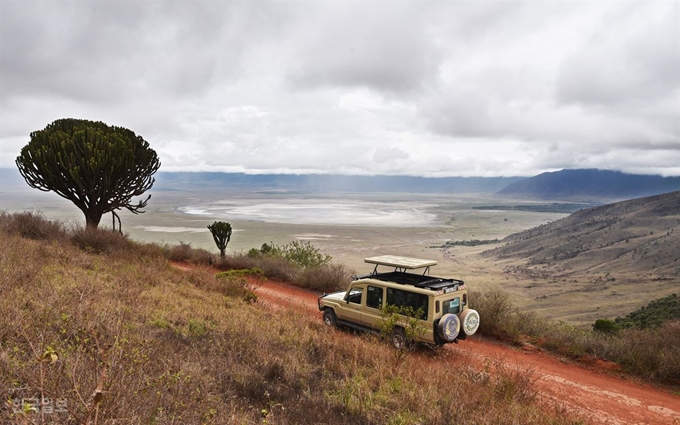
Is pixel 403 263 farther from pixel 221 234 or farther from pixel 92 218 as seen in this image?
pixel 221 234

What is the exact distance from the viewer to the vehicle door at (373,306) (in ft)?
35.5

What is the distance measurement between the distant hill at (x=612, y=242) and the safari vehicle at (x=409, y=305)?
58403 millimetres

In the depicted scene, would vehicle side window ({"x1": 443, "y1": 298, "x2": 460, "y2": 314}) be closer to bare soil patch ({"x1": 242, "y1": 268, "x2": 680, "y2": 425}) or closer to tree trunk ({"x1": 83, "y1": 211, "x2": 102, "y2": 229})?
bare soil patch ({"x1": 242, "y1": 268, "x2": 680, "y2": 425})

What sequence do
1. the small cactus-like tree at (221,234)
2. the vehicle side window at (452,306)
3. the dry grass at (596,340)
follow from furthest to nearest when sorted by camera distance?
the small cactus-like tree at (221,234)
the vehicle side window at (452,306)
the dry grass at (596,340)

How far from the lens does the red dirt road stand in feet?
25.5

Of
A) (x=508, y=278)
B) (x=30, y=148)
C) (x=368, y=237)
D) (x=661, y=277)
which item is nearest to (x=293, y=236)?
(x=368, y=237)

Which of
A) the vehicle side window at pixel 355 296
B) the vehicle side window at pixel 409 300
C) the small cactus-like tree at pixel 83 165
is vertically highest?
the small cactus-like tree at pixel 83 165

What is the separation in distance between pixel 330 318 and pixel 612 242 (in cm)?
8842

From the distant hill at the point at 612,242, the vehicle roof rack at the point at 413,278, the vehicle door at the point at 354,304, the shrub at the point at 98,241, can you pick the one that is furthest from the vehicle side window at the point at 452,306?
the distant hill at the point at 612,242

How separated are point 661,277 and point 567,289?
513 inches

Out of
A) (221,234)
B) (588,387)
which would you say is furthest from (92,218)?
(588,387)

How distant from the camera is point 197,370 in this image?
5699mm

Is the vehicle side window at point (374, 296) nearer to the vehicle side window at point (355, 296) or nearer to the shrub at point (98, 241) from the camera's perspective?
the vehicle side window at point (355, 296)

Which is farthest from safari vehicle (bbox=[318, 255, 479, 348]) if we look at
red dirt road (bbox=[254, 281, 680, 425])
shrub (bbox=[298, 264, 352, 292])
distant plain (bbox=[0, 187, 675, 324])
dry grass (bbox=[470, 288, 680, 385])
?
distant plain (bbox=[0, 187, 675, 324])
